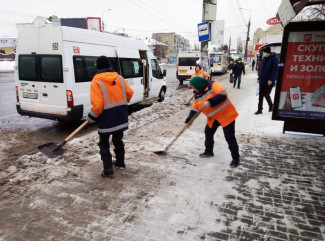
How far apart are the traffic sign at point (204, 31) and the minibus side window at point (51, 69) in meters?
5.27

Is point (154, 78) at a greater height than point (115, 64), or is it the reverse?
point (115, 64)

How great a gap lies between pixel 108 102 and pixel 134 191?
1.35 meters

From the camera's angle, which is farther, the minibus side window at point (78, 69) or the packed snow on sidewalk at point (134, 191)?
the minibus side window at point (78, 69)

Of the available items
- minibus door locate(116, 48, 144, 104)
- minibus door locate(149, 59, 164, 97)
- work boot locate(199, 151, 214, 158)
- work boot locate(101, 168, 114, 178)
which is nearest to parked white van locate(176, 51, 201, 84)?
minibus door locate(149, 59, 164, 97)

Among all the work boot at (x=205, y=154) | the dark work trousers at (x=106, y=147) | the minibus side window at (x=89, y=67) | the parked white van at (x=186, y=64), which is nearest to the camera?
the dark work trousers at (x=106, y=147)

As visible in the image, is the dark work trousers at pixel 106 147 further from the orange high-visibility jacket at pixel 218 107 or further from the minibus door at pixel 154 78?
the minibus door at pixel 154 78

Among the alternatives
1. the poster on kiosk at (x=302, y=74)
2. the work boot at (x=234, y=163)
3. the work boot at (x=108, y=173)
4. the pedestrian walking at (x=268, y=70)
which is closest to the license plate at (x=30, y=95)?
the work boot at (x=108, y=173)

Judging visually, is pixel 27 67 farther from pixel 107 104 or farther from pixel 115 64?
pixel 107 104

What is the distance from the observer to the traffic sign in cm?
898

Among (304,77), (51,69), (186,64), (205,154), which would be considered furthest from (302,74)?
(186,64)

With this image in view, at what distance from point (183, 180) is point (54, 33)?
4999mm

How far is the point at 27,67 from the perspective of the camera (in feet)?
22.4

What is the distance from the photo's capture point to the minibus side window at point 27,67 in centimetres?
672

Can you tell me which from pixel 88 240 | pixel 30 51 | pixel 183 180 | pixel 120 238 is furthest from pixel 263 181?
pixel 30 51
